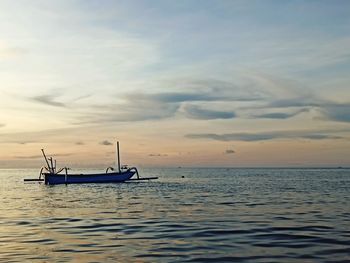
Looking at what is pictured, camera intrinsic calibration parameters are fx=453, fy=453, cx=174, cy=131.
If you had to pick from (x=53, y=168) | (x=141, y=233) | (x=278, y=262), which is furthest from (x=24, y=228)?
(x=53, y=168)

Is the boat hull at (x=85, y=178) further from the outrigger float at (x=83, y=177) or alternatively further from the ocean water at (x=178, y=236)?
the ocean water at (x=178, y=236)

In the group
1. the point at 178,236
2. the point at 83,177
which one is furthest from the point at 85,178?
the point at 178,236

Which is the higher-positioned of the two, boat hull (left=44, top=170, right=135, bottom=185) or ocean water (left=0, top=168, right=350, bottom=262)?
boat hull (left=44, top=170, right=135, bottom=185)

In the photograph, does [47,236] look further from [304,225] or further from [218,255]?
[304,225]

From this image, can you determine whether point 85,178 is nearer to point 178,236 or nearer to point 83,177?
point 83,177

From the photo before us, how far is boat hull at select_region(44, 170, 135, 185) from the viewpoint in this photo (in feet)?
348

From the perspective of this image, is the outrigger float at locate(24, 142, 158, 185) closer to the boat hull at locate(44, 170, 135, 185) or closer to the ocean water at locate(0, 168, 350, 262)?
the boat hull at locate(44, 170, 135, 185)

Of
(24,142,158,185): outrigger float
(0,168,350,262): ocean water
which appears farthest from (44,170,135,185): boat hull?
(0,168,350,262): ocean water

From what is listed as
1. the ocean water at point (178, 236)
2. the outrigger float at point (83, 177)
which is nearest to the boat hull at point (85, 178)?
the outrigger float at point (83, 177)

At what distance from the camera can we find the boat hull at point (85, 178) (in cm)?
10612

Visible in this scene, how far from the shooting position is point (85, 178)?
4272 inches

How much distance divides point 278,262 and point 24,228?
60.8ft

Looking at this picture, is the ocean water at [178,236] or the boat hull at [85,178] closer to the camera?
the ocean water at [178,236]

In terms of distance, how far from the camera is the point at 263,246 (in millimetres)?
22391
